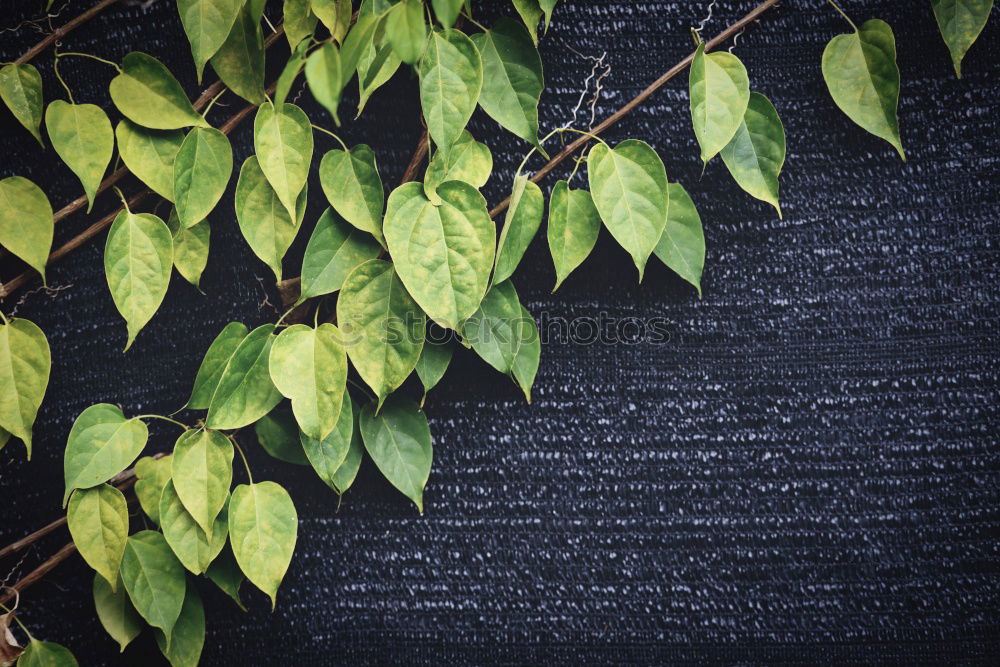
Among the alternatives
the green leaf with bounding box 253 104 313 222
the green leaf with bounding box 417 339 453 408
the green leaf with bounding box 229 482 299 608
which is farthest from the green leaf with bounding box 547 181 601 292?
the green leaf with bounding box 229 482 299 608

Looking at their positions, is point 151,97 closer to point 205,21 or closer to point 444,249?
point 205,21

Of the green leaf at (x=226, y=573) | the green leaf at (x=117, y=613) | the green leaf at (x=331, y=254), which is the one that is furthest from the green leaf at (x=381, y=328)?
the green leaf at (x=117, y=613)

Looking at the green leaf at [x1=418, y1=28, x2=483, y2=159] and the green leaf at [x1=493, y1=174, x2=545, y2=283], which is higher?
the green leaf at [x1=418, y1=28, x2=483, y2=159]

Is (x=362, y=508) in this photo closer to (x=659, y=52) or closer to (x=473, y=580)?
(x=473, y=580)

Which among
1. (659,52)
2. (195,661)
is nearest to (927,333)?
(659,52)

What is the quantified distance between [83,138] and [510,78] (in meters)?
0.41

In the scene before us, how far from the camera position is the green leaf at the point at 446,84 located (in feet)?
1.91

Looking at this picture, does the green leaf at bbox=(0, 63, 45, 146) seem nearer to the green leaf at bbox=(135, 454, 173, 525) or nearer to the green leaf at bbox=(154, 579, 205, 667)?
the green leaf at bbox=(135, 454, 173, 525)

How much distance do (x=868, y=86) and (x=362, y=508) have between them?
645 mm

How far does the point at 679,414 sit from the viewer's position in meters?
0.70

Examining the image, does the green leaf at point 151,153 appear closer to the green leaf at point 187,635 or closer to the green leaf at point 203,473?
the green leaf at point 203,473

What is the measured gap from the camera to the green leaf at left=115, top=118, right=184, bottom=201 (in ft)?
2.11

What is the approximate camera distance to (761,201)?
680 millimetres

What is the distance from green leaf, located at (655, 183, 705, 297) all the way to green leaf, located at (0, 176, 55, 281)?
0.59m
